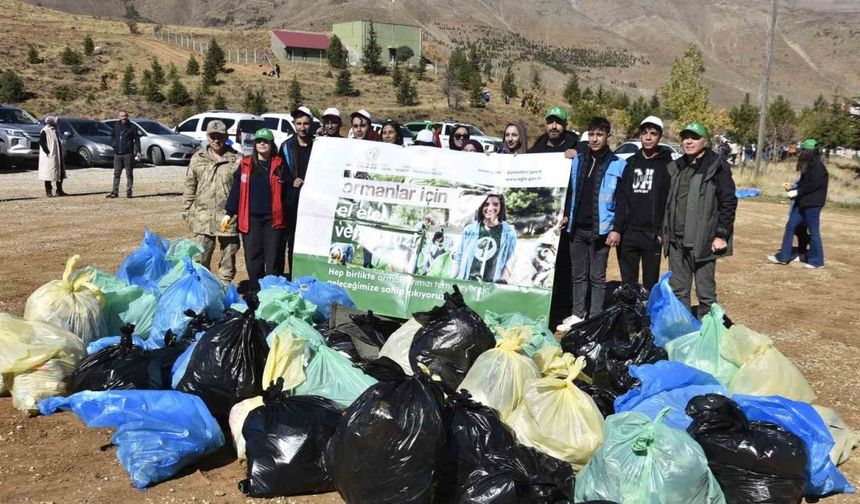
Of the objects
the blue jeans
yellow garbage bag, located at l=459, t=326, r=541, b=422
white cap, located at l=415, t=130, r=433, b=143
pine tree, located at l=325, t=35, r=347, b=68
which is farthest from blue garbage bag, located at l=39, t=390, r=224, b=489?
pine tree, located at l=325, t=35, r=347, b=68

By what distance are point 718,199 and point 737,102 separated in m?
114

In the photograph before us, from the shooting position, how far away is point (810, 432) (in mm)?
3551

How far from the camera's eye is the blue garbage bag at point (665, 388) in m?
3.67

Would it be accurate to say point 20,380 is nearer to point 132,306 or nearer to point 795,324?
point 132,306

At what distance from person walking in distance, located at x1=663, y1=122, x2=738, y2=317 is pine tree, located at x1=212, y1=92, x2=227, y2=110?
34.2m

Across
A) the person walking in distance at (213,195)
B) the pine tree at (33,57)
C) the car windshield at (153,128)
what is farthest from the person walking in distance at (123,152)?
the pine tree at (33,57)

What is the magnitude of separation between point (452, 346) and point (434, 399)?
0.92 metres

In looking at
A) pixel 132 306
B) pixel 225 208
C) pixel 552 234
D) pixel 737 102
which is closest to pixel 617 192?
pixel 552 234

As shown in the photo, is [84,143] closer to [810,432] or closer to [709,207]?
[709,207]

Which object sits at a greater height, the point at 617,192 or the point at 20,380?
the point at 617,192

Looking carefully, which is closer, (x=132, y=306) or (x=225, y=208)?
(x=132, y=306)

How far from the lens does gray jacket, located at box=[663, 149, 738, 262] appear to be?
5129mm

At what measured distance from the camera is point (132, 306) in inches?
199

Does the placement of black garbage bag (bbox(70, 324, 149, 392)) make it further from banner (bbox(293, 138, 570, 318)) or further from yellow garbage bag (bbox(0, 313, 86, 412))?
banner (bbox(293, 138, 570, 318))
